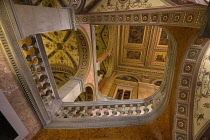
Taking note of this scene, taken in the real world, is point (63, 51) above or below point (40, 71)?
below

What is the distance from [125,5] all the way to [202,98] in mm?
3292

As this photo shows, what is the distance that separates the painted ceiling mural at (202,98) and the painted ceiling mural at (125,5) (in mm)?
1803

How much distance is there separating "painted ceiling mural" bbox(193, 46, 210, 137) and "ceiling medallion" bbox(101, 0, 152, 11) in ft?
7.23

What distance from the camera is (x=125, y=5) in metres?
3.54

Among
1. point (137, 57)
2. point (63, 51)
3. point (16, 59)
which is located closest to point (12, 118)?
point (16, 59)

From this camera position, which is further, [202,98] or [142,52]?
[142,52]

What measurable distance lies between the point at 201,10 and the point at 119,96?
6.49m

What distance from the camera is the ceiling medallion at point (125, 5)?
320 centimetres

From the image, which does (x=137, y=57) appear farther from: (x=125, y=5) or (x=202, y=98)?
(x=202, y=98)

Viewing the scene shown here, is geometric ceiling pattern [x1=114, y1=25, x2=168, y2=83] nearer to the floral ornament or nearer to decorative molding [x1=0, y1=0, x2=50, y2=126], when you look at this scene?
the floral ornament

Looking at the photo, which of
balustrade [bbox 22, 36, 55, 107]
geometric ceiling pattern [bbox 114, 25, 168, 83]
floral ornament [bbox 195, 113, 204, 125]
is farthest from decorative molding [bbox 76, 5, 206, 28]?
geometric ceiling pattern [bbox 114, 25, 168, 83]

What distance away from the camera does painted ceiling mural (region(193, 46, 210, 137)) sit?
5.77ft

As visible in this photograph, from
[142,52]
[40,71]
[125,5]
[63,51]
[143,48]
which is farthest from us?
[142,52]

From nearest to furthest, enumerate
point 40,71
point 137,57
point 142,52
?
point 40,71 → point 142,52 → point 137,57
